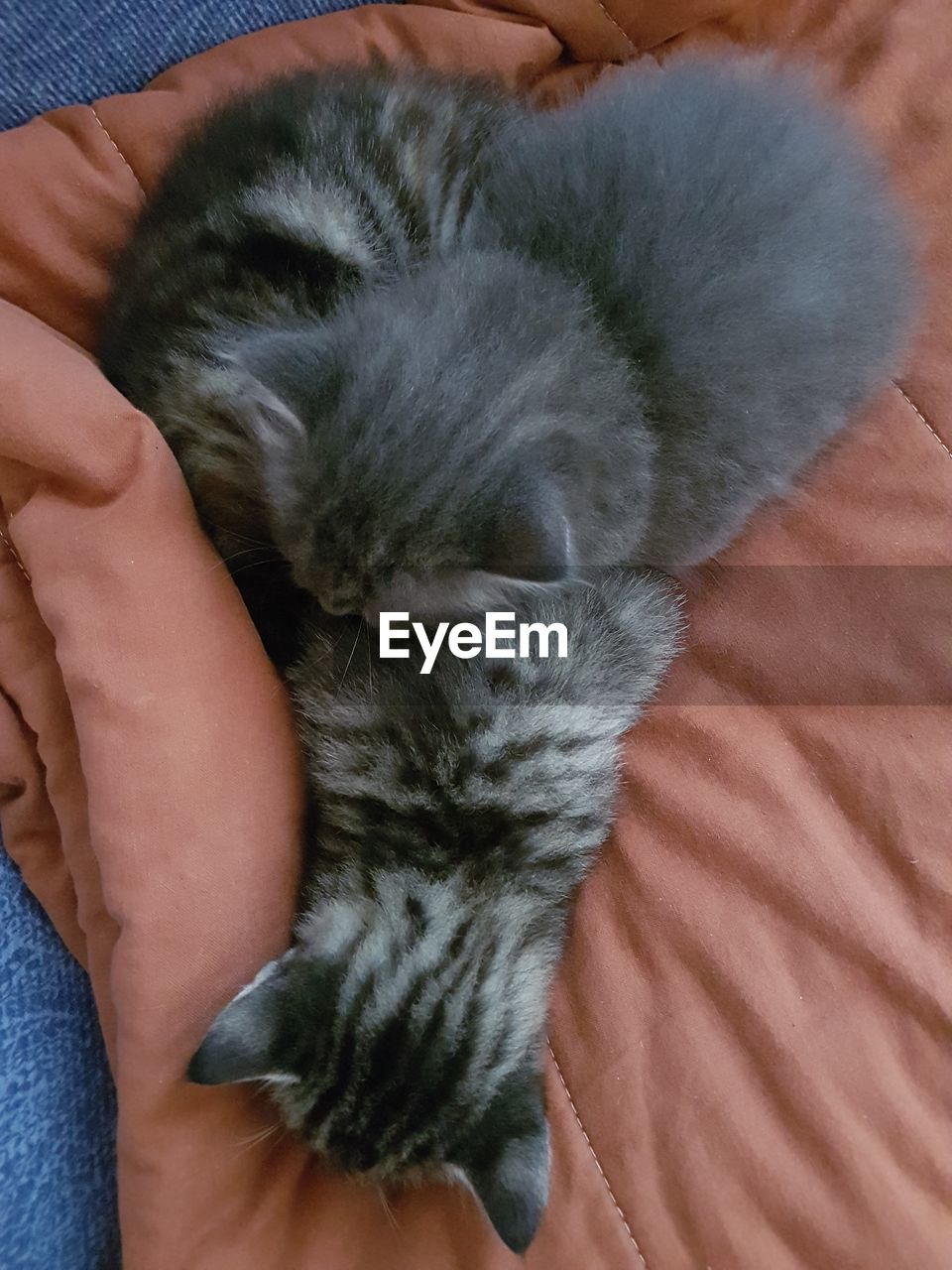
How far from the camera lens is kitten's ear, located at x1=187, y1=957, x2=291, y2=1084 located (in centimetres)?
89

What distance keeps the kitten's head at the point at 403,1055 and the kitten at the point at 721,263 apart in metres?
0.57

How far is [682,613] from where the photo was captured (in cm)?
127

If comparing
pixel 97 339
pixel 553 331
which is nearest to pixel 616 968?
pixel 553 331

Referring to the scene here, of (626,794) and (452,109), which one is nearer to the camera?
(626,794)

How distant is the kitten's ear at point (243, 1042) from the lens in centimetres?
89

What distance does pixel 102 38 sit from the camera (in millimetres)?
1343

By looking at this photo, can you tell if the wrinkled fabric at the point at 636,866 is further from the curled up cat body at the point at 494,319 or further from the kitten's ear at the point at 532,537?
the kitten's ear at the point at 532,537

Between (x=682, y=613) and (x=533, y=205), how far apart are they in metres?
0.54

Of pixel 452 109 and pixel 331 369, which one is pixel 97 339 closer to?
pixel 331 369

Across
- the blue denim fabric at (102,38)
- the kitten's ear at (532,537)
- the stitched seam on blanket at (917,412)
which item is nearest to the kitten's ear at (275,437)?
the kitten's ear at (532,537)

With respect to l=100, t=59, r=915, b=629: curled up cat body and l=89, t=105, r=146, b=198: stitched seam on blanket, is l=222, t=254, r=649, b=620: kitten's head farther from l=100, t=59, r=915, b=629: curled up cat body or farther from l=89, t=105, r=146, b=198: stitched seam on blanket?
l=89, t=105, r=146, b=198: stitched seam on blanket

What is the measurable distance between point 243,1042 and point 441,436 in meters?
0.63

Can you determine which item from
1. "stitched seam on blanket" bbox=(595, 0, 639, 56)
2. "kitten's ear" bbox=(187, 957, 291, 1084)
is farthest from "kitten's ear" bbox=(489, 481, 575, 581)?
"stitched seam on blanket" bbox=(595, 0, 639, 56)

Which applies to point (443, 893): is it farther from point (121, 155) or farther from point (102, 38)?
point (102, 38)
